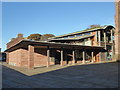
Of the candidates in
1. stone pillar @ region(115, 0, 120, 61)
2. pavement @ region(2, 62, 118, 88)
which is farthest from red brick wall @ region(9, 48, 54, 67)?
stone pillar @ region(115, 0, 120, 61)

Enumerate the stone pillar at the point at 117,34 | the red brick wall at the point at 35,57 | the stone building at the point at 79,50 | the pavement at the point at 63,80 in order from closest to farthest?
the pavement at the point at 63,80, the red brick wall at the point at 35,57, the stone building at the point at 79,50, the stone pillar at the point at 117,34

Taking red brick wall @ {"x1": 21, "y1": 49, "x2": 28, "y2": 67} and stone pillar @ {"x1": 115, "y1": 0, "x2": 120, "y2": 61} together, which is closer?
red brick wall @ {"x1": 21, "y1": 49, "x2": 28, "y2": 67}

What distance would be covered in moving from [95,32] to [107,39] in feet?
11.8

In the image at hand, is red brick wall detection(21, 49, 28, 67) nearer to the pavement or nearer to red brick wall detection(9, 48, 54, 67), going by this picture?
red brick wall detection(9, 48, 54, 67)

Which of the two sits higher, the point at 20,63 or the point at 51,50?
the point at 51,50

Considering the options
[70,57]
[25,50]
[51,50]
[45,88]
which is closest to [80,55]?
[70,57]

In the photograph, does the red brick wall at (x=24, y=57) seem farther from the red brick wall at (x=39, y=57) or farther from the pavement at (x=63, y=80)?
the pavement at (x=63, y=80)

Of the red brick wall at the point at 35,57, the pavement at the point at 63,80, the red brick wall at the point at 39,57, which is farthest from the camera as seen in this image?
the red brick wall at the point at 39,57

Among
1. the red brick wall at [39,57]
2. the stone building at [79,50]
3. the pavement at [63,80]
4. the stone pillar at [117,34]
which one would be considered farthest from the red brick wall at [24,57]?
the stone pillar at [117,34]

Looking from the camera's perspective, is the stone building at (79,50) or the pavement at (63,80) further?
the stone building at (79,50)

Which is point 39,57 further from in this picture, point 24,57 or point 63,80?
point 63,80

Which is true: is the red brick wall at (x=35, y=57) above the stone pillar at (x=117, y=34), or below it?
below

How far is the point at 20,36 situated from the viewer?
29.1m

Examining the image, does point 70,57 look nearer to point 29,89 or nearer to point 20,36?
point 20,36
